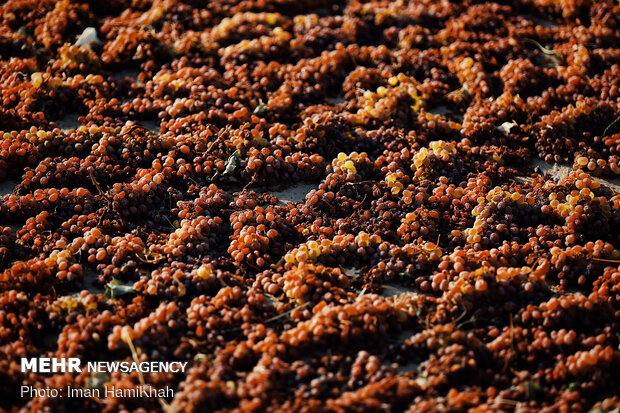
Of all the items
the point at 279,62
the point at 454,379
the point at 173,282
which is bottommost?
the point at 454,379

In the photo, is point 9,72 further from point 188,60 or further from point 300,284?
point 300,284

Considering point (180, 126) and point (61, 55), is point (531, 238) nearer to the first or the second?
point (180, 126)

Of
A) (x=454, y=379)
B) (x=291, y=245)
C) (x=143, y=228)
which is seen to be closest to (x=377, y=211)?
(x=291, y=245)

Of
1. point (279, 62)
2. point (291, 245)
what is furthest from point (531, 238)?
point (279, 62)

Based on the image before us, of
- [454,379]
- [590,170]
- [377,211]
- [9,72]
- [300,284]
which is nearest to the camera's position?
[454,379]

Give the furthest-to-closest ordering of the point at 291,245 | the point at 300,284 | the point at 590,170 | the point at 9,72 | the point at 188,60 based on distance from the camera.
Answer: the point at 188,60 → the point at 9,72 → the point at 590,170 → the point at 291,245 → the point at 300,284

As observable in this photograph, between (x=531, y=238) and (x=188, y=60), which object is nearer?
(x=531, y=238)

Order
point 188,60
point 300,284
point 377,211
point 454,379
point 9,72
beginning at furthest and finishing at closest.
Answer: point 188,60 → point 9,72 → point 377,211 → point 300,284 → point 454,379

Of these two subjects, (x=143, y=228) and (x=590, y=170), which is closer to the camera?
(x=143, y=228)

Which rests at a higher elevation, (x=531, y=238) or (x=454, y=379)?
(x=531, y=238)
